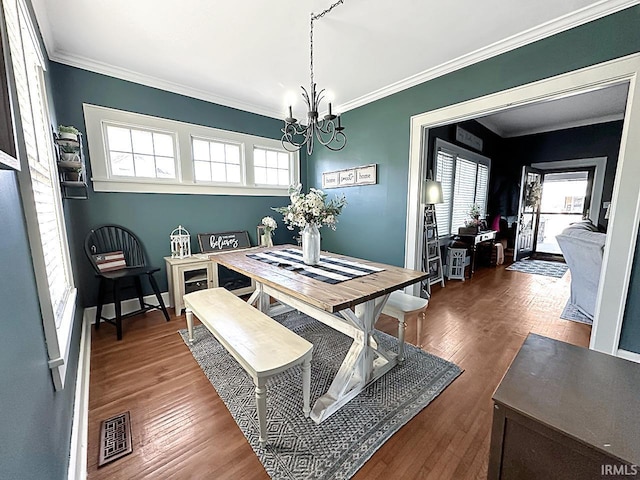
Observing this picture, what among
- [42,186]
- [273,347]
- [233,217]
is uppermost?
[42,186]

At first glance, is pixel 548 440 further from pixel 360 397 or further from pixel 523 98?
pixel 523 98

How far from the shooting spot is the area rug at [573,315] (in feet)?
9.10

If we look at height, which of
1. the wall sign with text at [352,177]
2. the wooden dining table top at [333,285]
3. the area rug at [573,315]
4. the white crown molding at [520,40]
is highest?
the white crown molding at [520,40]

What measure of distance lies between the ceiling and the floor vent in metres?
2.38

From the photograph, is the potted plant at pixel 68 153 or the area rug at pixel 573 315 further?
the area rug at pixel 573 315

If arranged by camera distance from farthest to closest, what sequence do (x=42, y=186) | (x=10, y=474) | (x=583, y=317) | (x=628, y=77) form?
1. (x=583, y=317)
2. (x=628, y=77)
3. (x=42, y=186)
4. (x=10, y=474)

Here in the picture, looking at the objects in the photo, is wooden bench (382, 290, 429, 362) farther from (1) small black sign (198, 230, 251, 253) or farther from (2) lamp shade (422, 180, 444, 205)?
(1) small black sign (198, 230, 251, 253)

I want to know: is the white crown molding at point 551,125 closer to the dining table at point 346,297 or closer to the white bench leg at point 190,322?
the dining table at point 346,297

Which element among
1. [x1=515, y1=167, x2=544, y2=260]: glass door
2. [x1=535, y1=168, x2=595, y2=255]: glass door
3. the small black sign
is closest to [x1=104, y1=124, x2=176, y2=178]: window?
the small black sign

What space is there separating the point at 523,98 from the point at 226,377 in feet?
11.3

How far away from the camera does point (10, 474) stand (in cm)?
57

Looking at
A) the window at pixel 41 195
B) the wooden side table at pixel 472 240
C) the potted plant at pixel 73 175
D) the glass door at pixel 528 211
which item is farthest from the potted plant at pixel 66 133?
the glass door at pixel 528 211

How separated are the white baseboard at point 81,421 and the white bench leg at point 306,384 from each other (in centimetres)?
106

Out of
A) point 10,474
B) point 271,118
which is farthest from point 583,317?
point 271,118
